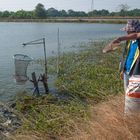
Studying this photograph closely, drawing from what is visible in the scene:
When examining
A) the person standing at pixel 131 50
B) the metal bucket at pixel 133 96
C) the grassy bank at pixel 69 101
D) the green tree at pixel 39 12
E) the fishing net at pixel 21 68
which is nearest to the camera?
the metal bucket at pixel 133 96

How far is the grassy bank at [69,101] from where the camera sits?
5.36 m

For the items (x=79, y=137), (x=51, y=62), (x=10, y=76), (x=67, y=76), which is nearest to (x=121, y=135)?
(x=79, y=137)

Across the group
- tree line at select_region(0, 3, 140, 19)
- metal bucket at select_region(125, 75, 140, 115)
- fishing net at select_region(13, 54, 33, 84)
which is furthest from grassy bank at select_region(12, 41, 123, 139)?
tree line at select_region(0, 3, 140, 19)

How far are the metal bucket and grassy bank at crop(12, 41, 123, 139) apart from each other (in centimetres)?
66

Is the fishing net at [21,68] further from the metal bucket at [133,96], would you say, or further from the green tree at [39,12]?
the green tree at [39,12]

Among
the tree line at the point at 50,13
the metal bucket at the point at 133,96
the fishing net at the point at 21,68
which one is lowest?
the tree line at the point at 50,13

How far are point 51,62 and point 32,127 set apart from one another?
39.4ft

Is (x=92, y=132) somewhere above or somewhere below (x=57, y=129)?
above

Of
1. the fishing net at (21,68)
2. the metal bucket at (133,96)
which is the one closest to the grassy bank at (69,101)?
the metal bucket at (133,96)

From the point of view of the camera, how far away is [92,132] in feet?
14.3

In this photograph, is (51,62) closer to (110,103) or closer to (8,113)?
(8,113)

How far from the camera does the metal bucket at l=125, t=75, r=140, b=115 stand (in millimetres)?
4297

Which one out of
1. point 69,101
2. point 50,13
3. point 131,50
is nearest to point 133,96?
point 131,50

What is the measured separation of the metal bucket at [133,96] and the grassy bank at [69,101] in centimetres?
66
